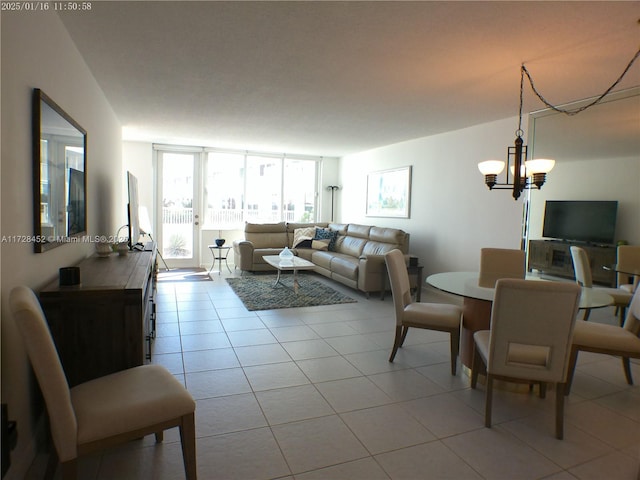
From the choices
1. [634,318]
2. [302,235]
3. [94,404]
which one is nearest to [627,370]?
[634,318]

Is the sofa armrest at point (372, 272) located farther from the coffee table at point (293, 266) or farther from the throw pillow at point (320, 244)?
the throw pillow at point (320, 244)

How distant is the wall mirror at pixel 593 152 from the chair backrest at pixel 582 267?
1.19 feet

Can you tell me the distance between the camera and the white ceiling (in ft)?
7.13

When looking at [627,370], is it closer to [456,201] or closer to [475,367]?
[475,367]

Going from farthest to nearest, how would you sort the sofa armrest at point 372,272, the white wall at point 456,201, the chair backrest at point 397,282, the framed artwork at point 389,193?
the framed artwork at point 389,193
the sofa armrest at point 372,272
the white wall at point 456,201
the chair backrest at point 397,282

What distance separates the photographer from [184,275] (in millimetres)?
6668

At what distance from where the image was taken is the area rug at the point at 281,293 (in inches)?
191

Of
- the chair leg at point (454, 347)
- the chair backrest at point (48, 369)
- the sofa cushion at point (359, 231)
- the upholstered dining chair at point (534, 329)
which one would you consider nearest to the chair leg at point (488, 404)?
the upholstered dining chair at point (534, 329)

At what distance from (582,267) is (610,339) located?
1495 mm

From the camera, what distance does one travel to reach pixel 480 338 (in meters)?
2.49

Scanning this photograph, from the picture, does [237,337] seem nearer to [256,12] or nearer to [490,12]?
[256,12]

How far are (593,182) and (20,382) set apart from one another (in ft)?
15.9

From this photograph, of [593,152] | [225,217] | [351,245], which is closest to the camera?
[593,152]
